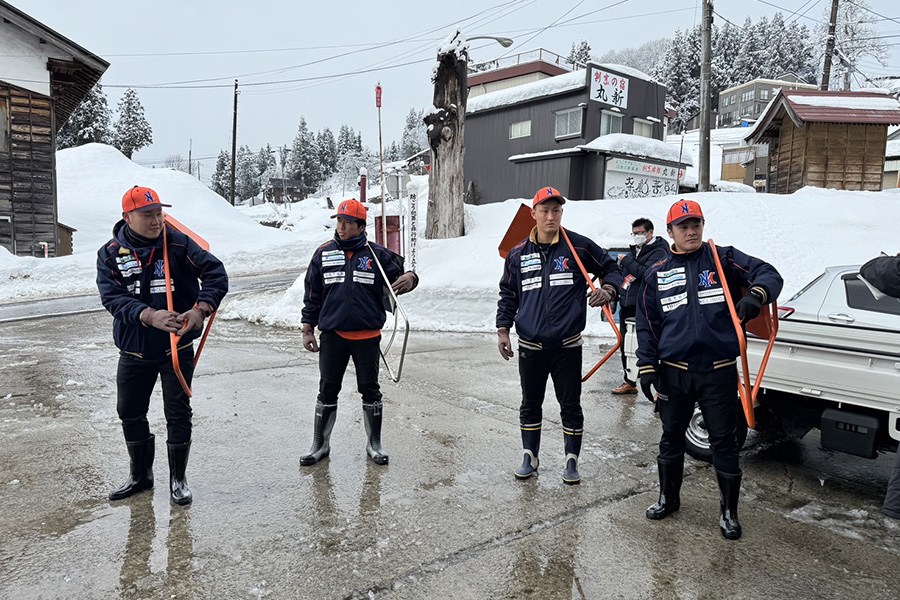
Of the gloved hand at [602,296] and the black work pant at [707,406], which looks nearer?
the black work pant at [707,406]

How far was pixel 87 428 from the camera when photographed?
506 cm

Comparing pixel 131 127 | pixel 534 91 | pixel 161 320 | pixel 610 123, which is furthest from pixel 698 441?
pixel 131 127

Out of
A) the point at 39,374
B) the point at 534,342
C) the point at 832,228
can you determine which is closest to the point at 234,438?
the point at 534,342

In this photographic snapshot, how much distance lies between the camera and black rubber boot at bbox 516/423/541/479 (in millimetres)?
4137

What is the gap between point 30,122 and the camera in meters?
20.4

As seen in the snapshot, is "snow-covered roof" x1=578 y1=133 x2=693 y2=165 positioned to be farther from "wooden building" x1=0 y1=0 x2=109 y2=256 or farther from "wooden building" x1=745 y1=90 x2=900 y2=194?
"wooden building" x1=0 y1=0 x2=109 y2=256

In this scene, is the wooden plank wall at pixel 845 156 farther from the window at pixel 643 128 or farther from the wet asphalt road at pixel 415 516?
the wet asphalt road at pixel 415 516

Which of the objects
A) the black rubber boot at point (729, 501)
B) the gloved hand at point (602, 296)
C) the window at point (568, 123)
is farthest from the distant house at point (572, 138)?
the black rubber boot at point (729, 501)

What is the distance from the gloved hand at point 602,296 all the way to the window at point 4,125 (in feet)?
76.1

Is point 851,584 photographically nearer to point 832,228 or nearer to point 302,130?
point 832,228

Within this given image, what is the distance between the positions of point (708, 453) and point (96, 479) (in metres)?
4.37

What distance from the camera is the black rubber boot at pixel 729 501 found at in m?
3.35

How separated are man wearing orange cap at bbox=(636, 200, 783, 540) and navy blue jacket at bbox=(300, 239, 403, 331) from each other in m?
1.85

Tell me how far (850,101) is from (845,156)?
1.96 metres
